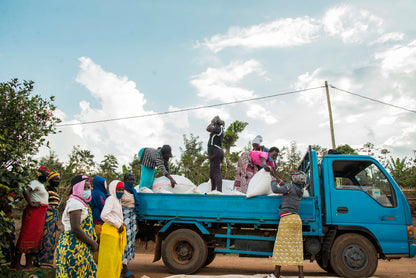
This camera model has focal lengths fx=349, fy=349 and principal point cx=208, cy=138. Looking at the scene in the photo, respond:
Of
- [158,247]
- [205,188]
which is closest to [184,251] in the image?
[158,247]

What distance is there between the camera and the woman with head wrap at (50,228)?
19.5 feet

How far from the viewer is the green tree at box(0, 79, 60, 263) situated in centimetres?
473

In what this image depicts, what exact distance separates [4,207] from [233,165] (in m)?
11.6

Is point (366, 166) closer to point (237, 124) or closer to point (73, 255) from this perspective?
point (73, 255)

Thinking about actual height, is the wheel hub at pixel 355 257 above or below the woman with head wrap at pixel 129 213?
below

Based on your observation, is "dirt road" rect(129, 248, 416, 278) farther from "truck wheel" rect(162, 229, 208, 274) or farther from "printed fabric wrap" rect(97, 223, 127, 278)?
"printed fabric wrap" rect(97, 223, 127, 278)

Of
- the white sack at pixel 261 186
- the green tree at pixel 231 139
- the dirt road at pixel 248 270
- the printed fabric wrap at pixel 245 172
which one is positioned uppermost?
the green tree at pixel 231 139

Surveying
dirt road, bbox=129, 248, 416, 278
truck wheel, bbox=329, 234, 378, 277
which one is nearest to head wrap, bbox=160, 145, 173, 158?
dirt road, bbox=129, 248, 416, 278

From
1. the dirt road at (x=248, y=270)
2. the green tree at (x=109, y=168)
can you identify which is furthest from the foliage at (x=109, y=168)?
the dirt road at (x=248, y=270)

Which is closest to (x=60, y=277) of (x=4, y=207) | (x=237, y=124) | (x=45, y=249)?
(x=4, y=207)

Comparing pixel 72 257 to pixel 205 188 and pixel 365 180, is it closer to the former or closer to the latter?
pixel 205 188

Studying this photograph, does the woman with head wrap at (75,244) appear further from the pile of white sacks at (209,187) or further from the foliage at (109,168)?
the foliage at (109,168)

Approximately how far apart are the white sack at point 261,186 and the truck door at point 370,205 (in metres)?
1.08

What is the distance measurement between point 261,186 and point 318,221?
3.66 feet
